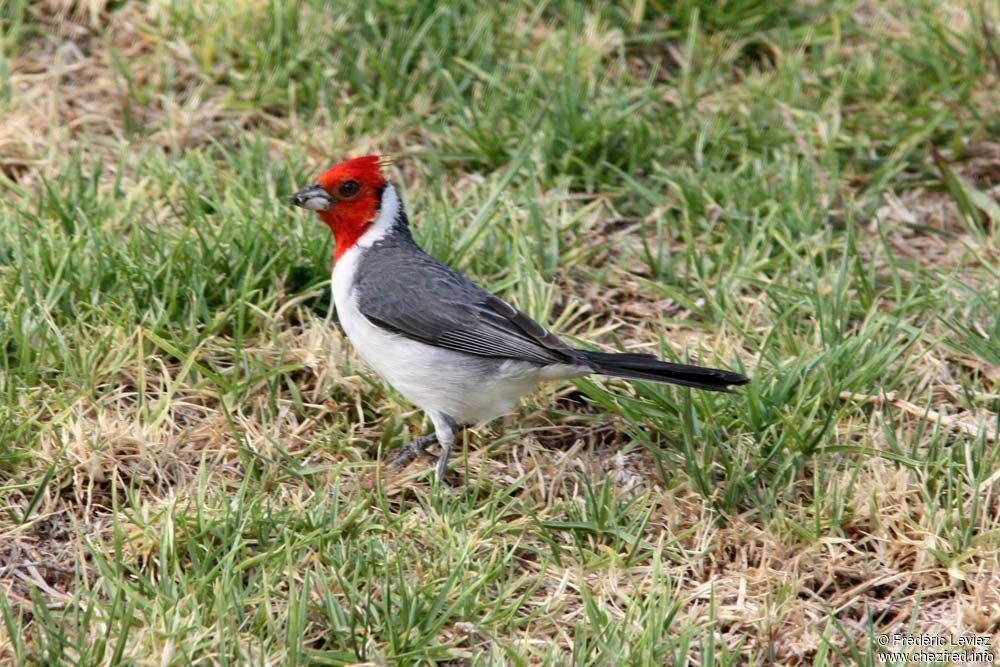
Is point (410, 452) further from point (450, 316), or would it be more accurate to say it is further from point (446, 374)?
point (450, 316)

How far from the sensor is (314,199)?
4988 mm

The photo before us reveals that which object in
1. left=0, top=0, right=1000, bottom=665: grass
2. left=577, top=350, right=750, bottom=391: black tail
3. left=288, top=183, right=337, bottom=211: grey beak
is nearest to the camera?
left=0, top=0, right=1000, bottom=665: grass

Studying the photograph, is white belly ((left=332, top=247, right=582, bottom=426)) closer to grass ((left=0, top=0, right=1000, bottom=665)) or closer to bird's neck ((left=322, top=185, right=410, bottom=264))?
grass ((left=0, top=0, right=1000, bottom=665))

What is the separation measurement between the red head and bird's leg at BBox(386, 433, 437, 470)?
2.68ft

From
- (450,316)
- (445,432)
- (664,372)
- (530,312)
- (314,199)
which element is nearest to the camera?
(664,372)

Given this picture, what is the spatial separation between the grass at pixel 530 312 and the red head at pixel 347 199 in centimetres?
27

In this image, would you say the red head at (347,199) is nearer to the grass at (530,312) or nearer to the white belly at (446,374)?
the grass at (530,312)

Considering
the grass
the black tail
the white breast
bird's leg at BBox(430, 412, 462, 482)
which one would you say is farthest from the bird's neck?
the black tail

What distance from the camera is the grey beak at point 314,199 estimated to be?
16.3ft

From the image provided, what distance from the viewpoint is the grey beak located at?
498cm

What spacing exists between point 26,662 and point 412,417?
1804 millimetres

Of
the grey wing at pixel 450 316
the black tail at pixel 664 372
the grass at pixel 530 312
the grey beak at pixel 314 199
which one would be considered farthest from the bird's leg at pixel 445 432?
the grey beak at pixel 314 199

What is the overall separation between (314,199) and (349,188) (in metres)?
0.14

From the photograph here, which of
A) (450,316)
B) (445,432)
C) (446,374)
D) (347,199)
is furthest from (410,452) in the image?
(347,199)
